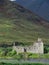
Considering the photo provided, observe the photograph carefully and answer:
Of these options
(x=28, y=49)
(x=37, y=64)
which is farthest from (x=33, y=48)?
(x=37, y=64)

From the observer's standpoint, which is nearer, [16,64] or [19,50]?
[16,64]

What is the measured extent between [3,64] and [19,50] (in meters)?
43.2

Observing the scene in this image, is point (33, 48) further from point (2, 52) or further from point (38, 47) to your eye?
point (2, 52)

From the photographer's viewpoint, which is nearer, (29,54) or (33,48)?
(29,54)

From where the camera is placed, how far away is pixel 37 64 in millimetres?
81688

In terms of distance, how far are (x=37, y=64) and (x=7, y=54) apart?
1476 inches

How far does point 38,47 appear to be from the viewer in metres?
124

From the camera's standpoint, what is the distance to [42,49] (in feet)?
403

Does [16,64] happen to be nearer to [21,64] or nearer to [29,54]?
[21,64]

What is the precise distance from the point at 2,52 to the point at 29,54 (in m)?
8.14

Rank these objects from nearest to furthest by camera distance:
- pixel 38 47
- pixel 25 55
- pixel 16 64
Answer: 1. pixel 16 64
2. pixel 25 55
3. pixel 38 47

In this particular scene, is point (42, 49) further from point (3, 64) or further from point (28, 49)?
point (3, 64)

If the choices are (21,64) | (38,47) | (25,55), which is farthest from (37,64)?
(38,47)

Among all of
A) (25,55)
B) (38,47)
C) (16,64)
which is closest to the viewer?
(16,64)
